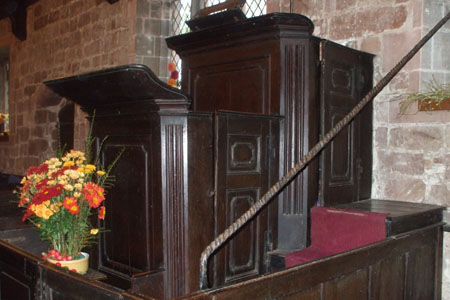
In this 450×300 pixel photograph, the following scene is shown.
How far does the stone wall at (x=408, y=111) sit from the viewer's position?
286cm

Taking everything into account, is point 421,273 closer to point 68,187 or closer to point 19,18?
point 68,187

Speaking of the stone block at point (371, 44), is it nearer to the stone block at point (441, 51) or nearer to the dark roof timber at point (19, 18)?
the stone block at point (441, 51)

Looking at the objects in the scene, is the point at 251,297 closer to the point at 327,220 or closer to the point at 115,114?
the point at 327,220

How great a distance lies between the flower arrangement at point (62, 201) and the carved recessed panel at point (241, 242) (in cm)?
Answer: 65

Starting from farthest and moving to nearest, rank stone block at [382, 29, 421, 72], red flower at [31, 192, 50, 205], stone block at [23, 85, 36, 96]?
stone block at [23, 85, 36, 96], stone block at [382, 29, 421, 72], red flower at [31, 192, 50, 205]

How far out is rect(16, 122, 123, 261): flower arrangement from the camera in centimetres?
221

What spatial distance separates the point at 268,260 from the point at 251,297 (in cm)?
103

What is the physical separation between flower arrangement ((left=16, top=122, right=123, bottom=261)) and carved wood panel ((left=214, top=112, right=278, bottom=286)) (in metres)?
0.56

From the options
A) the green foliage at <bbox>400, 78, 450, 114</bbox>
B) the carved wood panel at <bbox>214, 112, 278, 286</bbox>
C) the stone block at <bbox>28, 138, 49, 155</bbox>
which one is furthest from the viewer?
the stone block at <bbox>28, 138, 49, 155</bbox>

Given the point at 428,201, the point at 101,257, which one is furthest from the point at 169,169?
the point at 428,201

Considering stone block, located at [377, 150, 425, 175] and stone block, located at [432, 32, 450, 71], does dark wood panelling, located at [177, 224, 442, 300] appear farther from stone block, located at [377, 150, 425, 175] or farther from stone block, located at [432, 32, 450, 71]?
stone block, located at [432, 32, 450, 71]

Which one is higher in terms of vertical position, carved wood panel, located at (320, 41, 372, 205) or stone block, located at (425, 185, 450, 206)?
carved wood panel, located at (320, 41, 372, 205)

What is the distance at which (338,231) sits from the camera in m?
2.61

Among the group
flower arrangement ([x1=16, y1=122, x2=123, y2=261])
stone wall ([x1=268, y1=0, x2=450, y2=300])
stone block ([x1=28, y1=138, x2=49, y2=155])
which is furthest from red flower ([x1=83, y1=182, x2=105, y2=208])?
stone block ([x1=28, y1=138, x2=49, y2=155])
